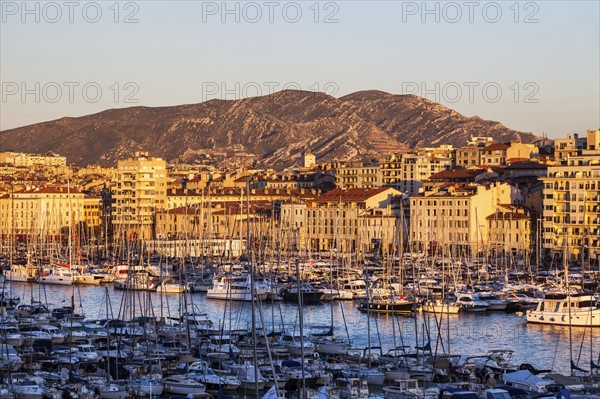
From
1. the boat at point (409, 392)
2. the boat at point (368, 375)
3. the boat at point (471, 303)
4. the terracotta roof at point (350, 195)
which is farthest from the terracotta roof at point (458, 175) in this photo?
the boat at point (409, 392)

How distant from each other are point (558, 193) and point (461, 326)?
27.1m

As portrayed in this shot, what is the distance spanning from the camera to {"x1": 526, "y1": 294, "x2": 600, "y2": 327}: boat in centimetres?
3816

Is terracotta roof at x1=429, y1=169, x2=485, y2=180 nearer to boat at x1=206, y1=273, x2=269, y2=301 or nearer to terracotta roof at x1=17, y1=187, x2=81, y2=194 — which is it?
terracotta roof at x1=17, y1=187, x2=81, y2=194

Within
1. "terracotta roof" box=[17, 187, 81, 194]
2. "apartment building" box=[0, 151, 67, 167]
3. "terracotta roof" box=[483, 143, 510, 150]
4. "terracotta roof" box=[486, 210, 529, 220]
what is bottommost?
"terracotta roof" box=[486, 210, 529, 220]

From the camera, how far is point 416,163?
9019 cm

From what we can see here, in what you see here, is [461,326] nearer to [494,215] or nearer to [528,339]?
[528,339]

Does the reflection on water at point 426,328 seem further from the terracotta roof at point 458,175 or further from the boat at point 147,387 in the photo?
the terracotta roof at point 458,175

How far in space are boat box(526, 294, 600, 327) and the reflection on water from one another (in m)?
0.26

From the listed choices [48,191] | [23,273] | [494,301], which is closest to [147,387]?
[494,301]

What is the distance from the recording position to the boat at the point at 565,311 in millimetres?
38156

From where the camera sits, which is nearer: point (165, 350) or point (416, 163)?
point (165, 350)

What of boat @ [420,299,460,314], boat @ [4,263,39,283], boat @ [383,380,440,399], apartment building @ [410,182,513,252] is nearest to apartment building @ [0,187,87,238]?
apartment building @ [410,182,513,252]

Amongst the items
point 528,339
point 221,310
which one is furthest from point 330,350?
point 221,310

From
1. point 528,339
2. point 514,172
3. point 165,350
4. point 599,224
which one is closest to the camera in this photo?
point 165,350
